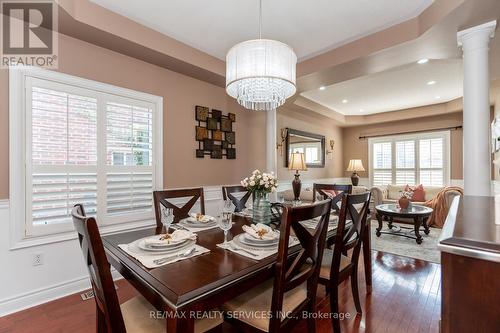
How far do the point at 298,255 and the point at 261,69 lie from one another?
4.46 feet

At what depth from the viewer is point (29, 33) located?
214 cm

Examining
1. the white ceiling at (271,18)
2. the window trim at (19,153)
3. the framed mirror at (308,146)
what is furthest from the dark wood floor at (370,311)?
the framed mirror at (308,146)

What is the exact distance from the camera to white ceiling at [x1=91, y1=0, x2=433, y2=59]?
85.7 inches

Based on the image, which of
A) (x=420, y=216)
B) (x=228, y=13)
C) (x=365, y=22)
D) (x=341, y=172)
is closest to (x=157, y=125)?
(x=228, y=13)

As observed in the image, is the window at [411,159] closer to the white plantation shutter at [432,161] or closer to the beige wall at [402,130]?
the white plantation shutter at [432,161]

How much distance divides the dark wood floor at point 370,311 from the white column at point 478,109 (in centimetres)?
109

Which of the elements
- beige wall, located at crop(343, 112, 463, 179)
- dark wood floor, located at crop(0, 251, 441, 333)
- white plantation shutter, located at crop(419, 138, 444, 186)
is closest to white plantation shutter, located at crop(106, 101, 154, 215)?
dark wood floor, located at crop(0, 251, 441, 333)

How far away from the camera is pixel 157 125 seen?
9.63 feet

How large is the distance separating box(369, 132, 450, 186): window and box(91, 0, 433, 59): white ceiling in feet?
15.8

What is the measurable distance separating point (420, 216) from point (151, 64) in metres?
4.47

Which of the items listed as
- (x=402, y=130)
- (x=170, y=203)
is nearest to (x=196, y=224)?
(x=170, y=203)

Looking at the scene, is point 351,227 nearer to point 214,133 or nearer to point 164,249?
point 164,249

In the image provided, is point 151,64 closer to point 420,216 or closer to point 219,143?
point 219,143

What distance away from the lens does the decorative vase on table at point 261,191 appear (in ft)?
6.48
